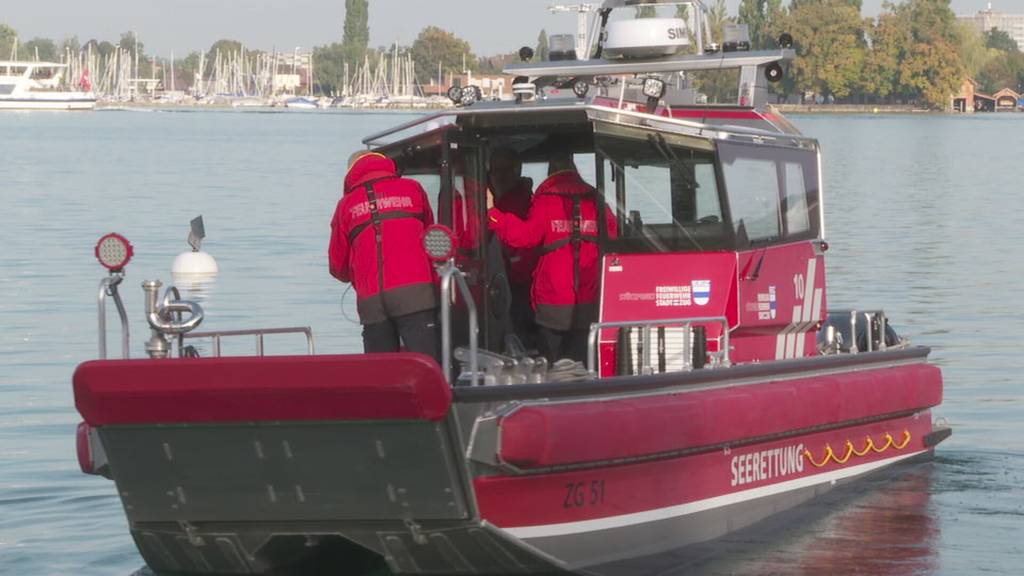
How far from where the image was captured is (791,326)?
396 inches

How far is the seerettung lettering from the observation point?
29.9ft

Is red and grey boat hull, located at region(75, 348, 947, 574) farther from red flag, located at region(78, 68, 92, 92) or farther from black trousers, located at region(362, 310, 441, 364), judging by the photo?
red flag, located at region(78, 68, 92, 92)

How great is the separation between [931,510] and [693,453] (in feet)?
9.10

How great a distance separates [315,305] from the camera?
2097cm

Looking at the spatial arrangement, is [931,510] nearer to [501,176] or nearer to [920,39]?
[501,176]

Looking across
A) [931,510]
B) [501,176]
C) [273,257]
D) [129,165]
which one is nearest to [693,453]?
[501,176]

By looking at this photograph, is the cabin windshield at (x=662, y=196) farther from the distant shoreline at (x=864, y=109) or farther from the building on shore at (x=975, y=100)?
the distant shoreline at (x=864, y=109)

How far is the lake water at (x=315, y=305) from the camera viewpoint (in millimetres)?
9977

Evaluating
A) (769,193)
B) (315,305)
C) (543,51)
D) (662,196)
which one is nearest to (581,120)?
(662,196)

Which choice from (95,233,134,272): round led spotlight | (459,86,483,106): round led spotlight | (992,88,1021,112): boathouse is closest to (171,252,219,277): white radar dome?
(459,86,483,106): round led spotlight

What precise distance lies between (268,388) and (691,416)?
87.6 inches

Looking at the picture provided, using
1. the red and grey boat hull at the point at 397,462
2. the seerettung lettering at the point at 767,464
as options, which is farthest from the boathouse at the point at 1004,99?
the red and grey boat hull at the point at 397,462

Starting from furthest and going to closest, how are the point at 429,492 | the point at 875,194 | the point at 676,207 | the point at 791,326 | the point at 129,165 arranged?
the point at 129,165, the point at 875,194, the point at 791,326, the point at 676,207, the point at 429,492

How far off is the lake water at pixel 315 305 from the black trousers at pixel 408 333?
1.96 m
